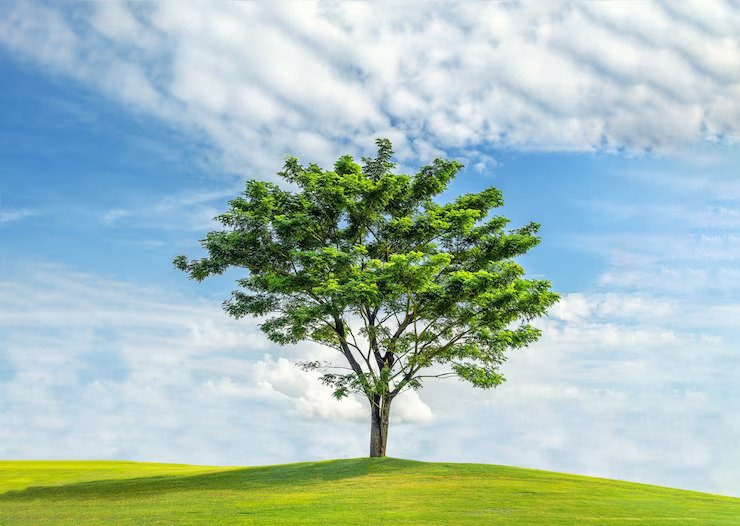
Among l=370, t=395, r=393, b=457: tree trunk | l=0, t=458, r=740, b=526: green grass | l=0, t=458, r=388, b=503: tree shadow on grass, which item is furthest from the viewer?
l=370, t=395, r=393, b=457: tree trunk

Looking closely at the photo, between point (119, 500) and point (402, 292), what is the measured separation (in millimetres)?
15795

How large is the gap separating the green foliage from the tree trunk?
680 millimetres

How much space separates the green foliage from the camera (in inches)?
1346

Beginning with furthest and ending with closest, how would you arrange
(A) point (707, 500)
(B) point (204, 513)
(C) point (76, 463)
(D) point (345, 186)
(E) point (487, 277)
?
(C) point (76, 463) < (D) point (345, 186) < (E) point (487, 277) < (A) point (707, 500) < (B) point (204, 513)

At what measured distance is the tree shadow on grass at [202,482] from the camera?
29.7 m

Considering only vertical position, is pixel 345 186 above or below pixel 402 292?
above

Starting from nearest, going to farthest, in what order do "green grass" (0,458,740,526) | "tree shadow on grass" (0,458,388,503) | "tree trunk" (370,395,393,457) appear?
"green grass" (0,458,740,526) → "tree shadow on grass" (0,458,388,503) → "tree trunk" (370,395,393,457)

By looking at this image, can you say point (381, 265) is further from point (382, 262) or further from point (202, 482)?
point (202, 482)

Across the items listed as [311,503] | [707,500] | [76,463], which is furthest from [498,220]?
[76,463]

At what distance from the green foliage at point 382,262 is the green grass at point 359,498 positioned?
5340 millimetres

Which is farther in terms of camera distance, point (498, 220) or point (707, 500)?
point (498, 220)

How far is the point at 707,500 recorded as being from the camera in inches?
1066

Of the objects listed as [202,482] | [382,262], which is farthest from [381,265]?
[202,482]

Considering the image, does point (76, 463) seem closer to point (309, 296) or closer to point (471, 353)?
point (309, 296)
